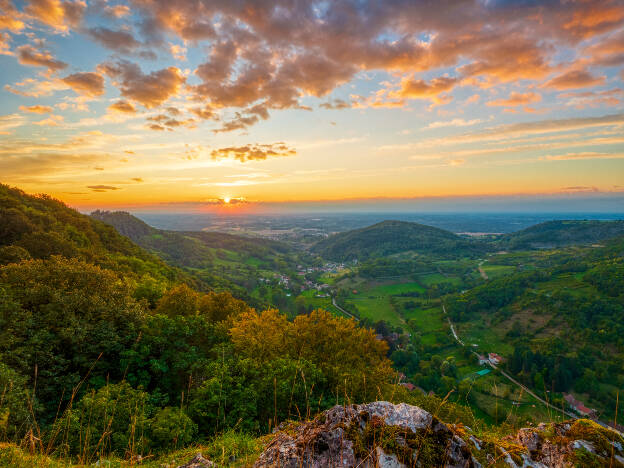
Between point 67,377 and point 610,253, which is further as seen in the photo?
point 610,253

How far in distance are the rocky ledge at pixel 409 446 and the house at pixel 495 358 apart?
9869cm

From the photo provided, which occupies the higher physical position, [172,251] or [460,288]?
[172,251]

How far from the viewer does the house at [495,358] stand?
82450mm

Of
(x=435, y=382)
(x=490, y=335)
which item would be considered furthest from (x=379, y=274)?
(x=435, y=382)

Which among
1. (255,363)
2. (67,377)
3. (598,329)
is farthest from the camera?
(598,329)

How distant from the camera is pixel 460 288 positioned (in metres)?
155

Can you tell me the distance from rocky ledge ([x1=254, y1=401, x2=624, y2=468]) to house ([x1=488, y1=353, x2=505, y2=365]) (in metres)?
98.7

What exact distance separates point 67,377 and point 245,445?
1365cm

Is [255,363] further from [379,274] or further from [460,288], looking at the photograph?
[379,274]

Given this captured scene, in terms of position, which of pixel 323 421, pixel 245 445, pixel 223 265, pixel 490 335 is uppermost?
pixel 323 421

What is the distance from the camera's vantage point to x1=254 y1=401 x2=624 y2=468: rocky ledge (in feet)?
16.3

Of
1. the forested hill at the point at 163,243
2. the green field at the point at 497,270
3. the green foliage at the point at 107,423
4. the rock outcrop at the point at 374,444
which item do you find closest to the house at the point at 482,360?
the green field at the point at 497,270

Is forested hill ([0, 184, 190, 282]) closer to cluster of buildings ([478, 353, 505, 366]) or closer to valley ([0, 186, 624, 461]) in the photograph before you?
valley ([0, 186, 624, 461])

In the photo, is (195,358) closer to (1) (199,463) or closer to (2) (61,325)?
(2) (61,325)
